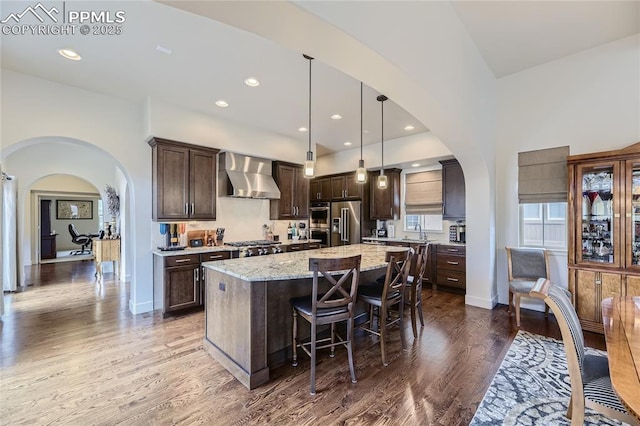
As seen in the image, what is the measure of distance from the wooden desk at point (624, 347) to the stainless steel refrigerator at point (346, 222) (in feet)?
15.2

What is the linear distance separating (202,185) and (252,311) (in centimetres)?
298

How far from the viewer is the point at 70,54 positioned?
2.95 metres

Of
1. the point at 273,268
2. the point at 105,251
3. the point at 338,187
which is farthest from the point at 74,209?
the point at 273,268

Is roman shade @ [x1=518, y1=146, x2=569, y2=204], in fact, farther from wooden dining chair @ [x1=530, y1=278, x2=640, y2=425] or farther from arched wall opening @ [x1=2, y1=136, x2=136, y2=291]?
arched wall opening @ [x1=2, y1=136, x2=136, y2=291]

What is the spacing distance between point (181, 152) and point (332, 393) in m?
3.94

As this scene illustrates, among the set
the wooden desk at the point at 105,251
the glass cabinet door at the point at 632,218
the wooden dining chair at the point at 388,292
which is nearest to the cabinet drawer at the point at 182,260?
the wooden dining chair at the point at 388,292

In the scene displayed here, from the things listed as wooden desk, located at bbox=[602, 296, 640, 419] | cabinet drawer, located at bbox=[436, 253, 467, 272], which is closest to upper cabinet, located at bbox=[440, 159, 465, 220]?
cabinet drawer, located at bbox=[436, 253, 467, 272]

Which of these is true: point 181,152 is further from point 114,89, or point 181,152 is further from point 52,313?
point 52,313

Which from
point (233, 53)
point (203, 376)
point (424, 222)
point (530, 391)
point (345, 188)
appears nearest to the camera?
point (530, 391)

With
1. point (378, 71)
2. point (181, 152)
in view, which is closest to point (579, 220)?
point (378, 71)

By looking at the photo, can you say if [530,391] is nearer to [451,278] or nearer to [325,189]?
[451,278]

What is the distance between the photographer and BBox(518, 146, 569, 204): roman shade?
148 inches

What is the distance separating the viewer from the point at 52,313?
394 cm

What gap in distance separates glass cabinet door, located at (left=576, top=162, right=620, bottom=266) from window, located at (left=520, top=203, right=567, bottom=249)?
526 mm
